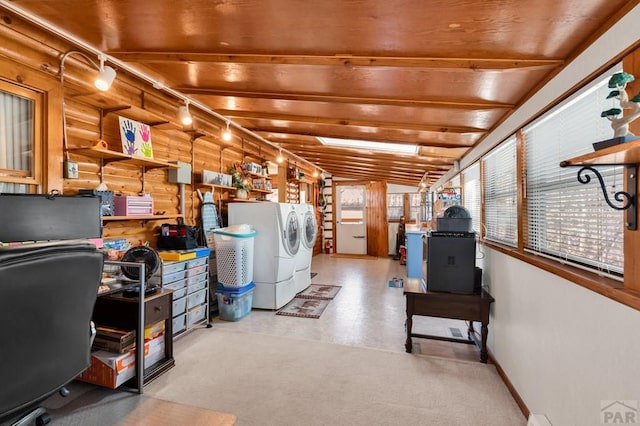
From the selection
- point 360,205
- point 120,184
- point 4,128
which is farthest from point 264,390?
point 360,205

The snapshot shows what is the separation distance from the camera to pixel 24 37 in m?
2.10

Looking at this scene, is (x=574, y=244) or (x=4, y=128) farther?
(x=4, y=128)

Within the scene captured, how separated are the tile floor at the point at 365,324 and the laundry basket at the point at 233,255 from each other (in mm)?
490

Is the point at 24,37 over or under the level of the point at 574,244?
over

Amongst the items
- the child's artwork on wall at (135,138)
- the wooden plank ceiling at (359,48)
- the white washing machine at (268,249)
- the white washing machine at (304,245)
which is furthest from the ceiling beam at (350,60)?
the white washing machine at (304,245)

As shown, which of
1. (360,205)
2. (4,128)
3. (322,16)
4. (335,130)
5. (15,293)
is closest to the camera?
(15,293)

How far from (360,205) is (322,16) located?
24.8 feet

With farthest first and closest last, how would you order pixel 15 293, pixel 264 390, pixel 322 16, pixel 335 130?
1. pixel 335 130
2. pixel 264 390
3. pixel 322 16
4. pixel 15 293

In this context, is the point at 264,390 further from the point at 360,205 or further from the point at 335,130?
the point at 360,205

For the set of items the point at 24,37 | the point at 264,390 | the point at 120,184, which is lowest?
the point at 264,390

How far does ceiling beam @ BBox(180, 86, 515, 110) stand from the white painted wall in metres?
1.21

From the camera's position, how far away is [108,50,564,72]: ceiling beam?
5.67 ft

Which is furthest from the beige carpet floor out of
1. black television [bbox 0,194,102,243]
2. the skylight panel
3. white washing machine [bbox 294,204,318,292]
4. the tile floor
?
the skylight panel

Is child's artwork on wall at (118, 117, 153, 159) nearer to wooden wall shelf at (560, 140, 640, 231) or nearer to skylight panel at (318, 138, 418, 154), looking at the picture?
skylight panel at (318, 138, 418, 154)
